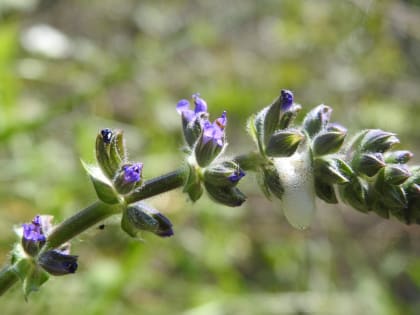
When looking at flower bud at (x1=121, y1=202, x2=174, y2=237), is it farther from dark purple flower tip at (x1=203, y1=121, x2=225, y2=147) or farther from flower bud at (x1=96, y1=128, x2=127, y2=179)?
dark purple flower tip at (x1=203, y1=121, x2=225, y2=147)

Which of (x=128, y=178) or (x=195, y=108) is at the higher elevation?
(x=195, y=108)

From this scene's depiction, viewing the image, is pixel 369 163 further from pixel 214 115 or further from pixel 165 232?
pixel 214 115

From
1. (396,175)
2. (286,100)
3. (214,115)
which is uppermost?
(286,100)

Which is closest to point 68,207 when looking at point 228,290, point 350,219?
point 228,290

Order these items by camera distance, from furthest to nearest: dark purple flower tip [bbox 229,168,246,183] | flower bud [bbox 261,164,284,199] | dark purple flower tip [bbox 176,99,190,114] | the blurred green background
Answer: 1. the blurred green background
2. dark purple flower tip [bbox 176,99,190,114]
3. flower bud [bbox 261,164,284,199]
4. dark purple flower tip [bbox 229,168,246,183]

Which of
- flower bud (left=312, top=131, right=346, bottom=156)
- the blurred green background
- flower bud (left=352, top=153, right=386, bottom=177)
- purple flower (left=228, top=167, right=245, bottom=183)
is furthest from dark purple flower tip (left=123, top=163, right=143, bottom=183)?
the blurred green background

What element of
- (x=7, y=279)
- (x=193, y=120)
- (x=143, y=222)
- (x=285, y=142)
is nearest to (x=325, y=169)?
(x=285, y=142)

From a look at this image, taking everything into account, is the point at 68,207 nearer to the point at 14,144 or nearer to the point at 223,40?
the point at 14,144
